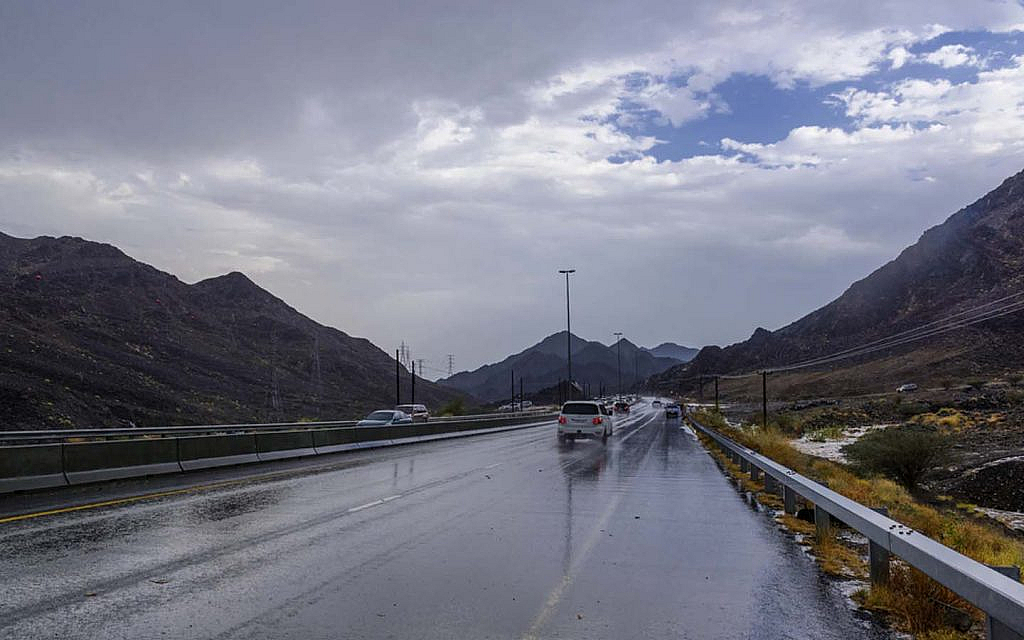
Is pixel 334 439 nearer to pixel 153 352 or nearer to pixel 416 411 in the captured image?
pixel 416 411

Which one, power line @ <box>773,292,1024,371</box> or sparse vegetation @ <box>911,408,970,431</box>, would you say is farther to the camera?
power line @ <box>773,292,1024,371</box>

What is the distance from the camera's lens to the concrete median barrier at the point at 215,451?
2030cm

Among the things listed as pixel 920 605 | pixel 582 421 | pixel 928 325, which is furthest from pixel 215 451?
pixel 928 325

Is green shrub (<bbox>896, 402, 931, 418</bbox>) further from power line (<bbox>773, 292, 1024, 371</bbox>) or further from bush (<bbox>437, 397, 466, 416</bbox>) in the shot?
power line (<bbox>773, 292, 1024, 371</bbox>)

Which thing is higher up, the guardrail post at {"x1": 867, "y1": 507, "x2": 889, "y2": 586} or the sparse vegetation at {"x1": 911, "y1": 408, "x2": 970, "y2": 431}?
the guardrail post at {"x1": 867, "y1": 507, "x2": 889, "y2": 586}

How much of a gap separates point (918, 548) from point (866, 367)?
4830 inches

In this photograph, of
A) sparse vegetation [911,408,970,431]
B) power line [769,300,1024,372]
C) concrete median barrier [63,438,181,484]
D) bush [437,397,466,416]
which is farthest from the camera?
power line [769,300,1024,372]

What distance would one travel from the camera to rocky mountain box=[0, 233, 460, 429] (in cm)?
6856

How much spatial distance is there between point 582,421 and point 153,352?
243 feet

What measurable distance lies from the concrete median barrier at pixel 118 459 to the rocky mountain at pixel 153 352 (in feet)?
137

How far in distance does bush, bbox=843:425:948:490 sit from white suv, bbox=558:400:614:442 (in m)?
11.7

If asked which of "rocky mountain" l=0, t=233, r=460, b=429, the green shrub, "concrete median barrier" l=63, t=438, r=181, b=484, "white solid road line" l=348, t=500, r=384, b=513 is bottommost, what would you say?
the green shrub

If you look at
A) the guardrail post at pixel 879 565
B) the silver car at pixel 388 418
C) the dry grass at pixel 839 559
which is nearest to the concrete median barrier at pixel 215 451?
the dry grass at pixel 839 559

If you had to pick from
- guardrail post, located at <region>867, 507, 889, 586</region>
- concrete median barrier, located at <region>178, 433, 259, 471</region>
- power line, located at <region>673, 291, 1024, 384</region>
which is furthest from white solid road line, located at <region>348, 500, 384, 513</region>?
power line, located at <region>673, 291, 1024, 384</region>
